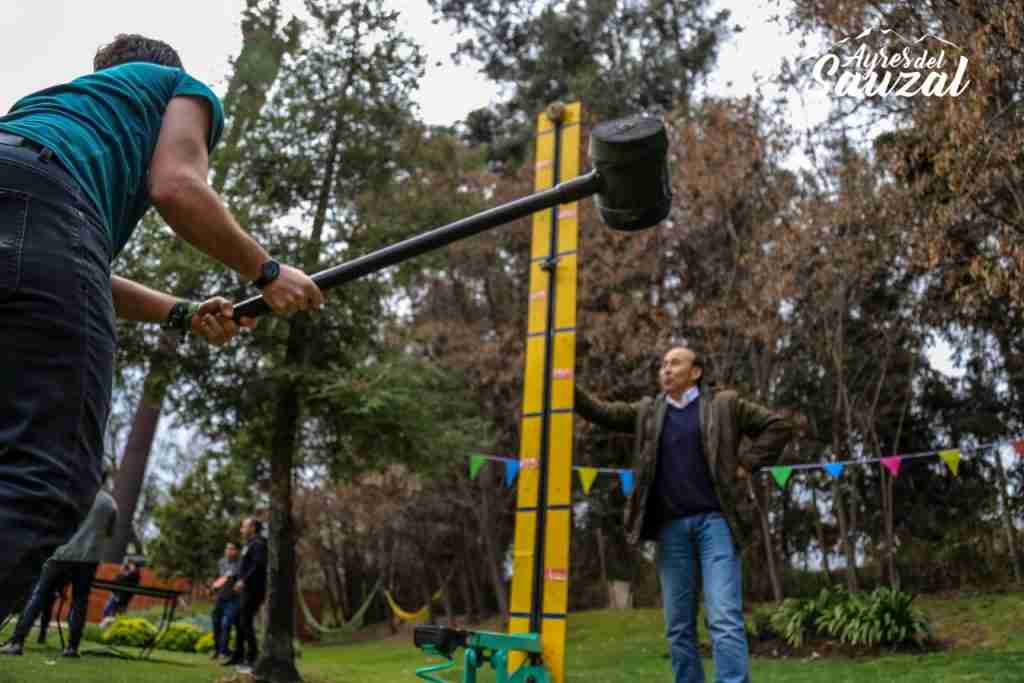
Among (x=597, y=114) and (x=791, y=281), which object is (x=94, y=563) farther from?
(x=597, y=114)

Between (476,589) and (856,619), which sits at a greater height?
(476,589)

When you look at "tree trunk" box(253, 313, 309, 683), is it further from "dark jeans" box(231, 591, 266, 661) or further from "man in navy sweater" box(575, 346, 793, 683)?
"man in navy sweater" box(575, 346, 793, 683)

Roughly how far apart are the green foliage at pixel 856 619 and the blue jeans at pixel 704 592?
6628 mm

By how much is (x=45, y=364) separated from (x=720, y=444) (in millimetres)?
3247

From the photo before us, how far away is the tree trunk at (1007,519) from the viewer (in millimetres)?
12577

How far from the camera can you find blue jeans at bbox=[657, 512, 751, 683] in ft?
12.6

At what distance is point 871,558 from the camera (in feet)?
47.5

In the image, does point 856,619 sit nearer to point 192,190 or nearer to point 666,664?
point 666,664

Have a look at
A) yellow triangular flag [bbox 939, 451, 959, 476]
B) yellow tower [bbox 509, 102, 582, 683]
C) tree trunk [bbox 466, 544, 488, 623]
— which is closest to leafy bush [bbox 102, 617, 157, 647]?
yellow tower [bbox 509, 102, 582, 683]

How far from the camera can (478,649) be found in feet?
12.9

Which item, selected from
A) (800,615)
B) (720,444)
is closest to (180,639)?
(800,615)

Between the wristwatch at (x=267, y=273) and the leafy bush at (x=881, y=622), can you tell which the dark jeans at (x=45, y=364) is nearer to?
the wristwatch at (x=267, y=273)

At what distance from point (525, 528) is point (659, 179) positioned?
10.8 feet

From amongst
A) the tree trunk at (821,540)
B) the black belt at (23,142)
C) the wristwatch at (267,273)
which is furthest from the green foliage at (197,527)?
the black belt at (23,142)
